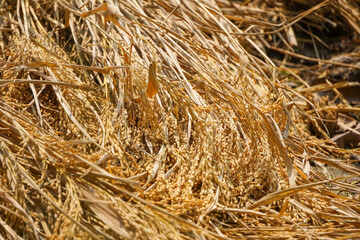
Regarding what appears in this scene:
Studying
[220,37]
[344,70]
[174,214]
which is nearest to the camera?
[174,214]

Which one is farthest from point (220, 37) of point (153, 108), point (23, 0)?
point (23, 0)

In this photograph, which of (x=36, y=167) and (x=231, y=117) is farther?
(x=231, y=117)

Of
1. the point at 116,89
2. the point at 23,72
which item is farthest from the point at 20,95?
the point at 116,89

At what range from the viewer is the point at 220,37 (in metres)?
2.02

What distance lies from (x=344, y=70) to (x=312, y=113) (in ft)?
1.58

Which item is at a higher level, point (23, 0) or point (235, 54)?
point (23, 0)

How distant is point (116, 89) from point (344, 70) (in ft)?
4.70

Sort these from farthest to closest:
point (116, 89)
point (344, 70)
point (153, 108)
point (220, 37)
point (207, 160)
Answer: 1. point (344, 70)
2. point (220, 37)
3. point (116, 89)
4. point (153, 108)
5. point (207, 160)

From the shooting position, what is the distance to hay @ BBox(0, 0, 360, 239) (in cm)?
114

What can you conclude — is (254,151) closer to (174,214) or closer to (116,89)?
(174,214)

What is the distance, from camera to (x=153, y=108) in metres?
1.47

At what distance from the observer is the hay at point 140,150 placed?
1143 mm

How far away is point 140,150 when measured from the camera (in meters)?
1.42

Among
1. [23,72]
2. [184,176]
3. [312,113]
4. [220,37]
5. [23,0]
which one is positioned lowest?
[312,113]
